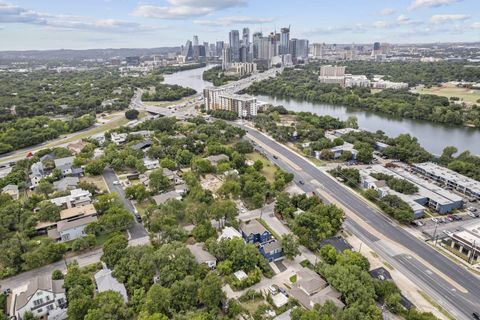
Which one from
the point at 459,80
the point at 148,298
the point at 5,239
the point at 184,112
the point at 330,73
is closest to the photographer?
the point at 148,298

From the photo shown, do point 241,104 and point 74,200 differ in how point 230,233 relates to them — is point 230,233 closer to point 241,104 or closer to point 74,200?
point 74,200

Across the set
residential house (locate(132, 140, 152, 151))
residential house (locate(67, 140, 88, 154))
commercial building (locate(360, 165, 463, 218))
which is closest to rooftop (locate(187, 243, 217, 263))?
commercial building (locate(360, 165, 463, 218))

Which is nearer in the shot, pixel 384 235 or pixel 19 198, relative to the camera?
pixel 384 235

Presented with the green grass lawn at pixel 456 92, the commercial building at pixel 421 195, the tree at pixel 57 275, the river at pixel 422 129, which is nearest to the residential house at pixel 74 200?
the tree at pixel 57 275

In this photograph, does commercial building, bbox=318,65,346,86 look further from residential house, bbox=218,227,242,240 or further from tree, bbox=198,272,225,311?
tree, bbox=198,272,225,311

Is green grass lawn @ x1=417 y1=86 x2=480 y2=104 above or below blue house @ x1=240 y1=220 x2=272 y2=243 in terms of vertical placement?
above

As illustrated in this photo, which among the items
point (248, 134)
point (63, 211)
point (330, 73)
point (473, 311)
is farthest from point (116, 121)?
point (330, 73)

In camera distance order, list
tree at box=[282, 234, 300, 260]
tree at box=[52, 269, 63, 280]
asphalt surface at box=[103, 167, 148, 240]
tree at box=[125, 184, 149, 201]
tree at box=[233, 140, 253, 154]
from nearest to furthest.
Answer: tree at box=[52, 269, 63, 280]
tree at box=[282, 234, 300, 260]
asphalt surface at box=[103, 167, 148, 240]
tree at box=[125, 184, 149, 201]
tree at box=[233, 140, 253, 154]

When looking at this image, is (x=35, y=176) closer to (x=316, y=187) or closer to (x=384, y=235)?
(x=316, y=187)
